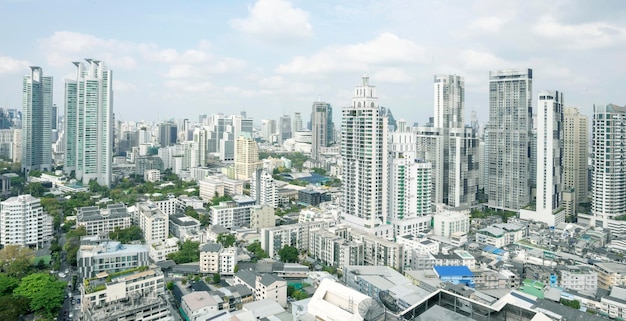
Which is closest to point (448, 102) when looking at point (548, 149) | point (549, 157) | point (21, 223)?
point (548, 149)

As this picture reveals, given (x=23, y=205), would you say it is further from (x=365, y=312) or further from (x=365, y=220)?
(x=365, y=312)

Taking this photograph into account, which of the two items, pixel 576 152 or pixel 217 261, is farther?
pixel 576 152

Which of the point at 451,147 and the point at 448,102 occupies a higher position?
the point at 448,102

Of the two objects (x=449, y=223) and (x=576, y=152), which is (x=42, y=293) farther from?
(x=576, y=152)

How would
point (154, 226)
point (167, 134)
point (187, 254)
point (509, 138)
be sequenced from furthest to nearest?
point (167, 134)
point (509, 138)
point (154, 226)
point (187, 254)

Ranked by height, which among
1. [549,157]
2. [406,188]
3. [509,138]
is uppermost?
[509,138]

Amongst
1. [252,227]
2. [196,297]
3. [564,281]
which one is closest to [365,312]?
[196,297]

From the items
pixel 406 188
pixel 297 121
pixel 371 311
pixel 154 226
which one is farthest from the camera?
pixel 297 121
